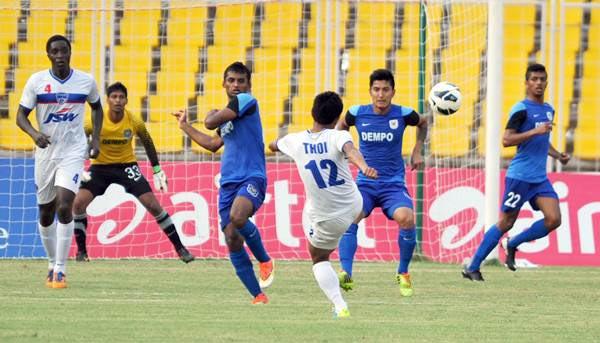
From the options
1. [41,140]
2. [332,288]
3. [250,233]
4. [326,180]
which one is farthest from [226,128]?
[332,288]

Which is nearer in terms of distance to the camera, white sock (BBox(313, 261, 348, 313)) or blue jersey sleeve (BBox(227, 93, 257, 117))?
white sock (BBox(313, 261, 348, 313))

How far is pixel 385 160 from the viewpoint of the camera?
12.9 meters

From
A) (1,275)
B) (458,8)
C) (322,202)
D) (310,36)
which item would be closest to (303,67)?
(310,36)

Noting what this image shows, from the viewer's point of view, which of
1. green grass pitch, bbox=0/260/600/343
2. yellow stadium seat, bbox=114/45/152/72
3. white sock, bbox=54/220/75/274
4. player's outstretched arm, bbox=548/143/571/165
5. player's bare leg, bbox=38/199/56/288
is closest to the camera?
green grass pitch, bbox=0/260/600/343

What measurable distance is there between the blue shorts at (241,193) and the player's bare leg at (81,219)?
18.1 ft

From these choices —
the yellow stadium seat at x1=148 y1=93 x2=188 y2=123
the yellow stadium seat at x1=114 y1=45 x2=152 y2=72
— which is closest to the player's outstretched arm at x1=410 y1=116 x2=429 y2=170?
the yellow stadium seat at x1=148 y1=93 x2=188 y2=123

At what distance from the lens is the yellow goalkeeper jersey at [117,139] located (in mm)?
16578

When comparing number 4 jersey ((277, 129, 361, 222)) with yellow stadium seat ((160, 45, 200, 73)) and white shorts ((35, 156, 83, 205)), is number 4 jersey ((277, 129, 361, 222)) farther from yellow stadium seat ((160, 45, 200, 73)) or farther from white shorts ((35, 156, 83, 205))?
yellow stadium seat ((160, 45, 200, 73))

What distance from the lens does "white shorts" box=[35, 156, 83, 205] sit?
12.6 m

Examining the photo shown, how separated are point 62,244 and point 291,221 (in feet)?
18.9

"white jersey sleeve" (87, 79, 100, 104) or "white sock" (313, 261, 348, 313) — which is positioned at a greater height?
"white jersey sleeve" (87, 79, 100, 104)

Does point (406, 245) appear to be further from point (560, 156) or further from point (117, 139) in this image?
point (117, 139)

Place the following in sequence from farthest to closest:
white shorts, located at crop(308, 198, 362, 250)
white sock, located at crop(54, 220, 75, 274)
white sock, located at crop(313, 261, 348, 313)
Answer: white sock, located at crop(54, 220, 75, 274) < white shorts, located at crop(308, 198, 362, 250) < white sock, located at crop(313, 261, 348, 313)

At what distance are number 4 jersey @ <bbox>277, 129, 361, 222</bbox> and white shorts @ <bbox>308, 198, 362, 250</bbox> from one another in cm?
3
